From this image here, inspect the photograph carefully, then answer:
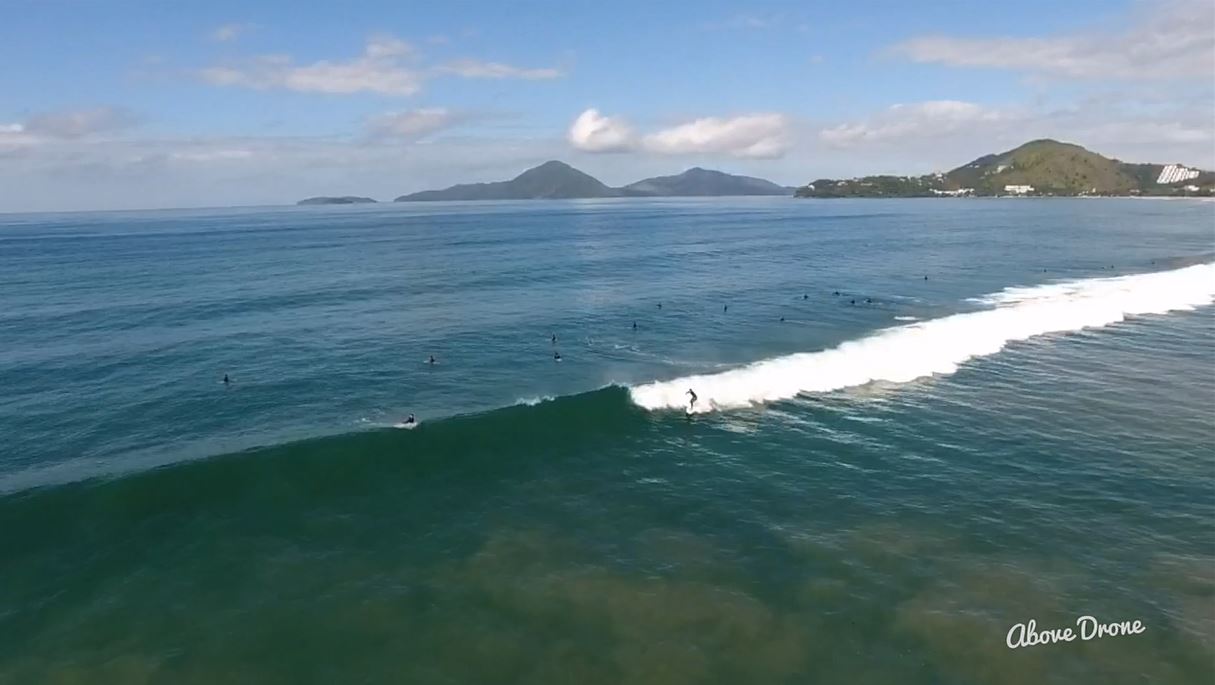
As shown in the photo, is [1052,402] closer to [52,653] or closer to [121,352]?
[52,653]

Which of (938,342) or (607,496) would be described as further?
(938,342)

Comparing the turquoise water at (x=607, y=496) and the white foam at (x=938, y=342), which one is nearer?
the turquoise water at (x=607, y=496)

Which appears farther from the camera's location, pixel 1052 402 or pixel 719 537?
pixel 1052 402

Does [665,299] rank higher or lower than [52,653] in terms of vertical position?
higher

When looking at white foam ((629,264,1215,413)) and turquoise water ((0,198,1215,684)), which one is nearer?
turquoise water ((0,198,1215,684))

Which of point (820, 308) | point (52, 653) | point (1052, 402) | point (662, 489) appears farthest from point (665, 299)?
point (52, 653)
